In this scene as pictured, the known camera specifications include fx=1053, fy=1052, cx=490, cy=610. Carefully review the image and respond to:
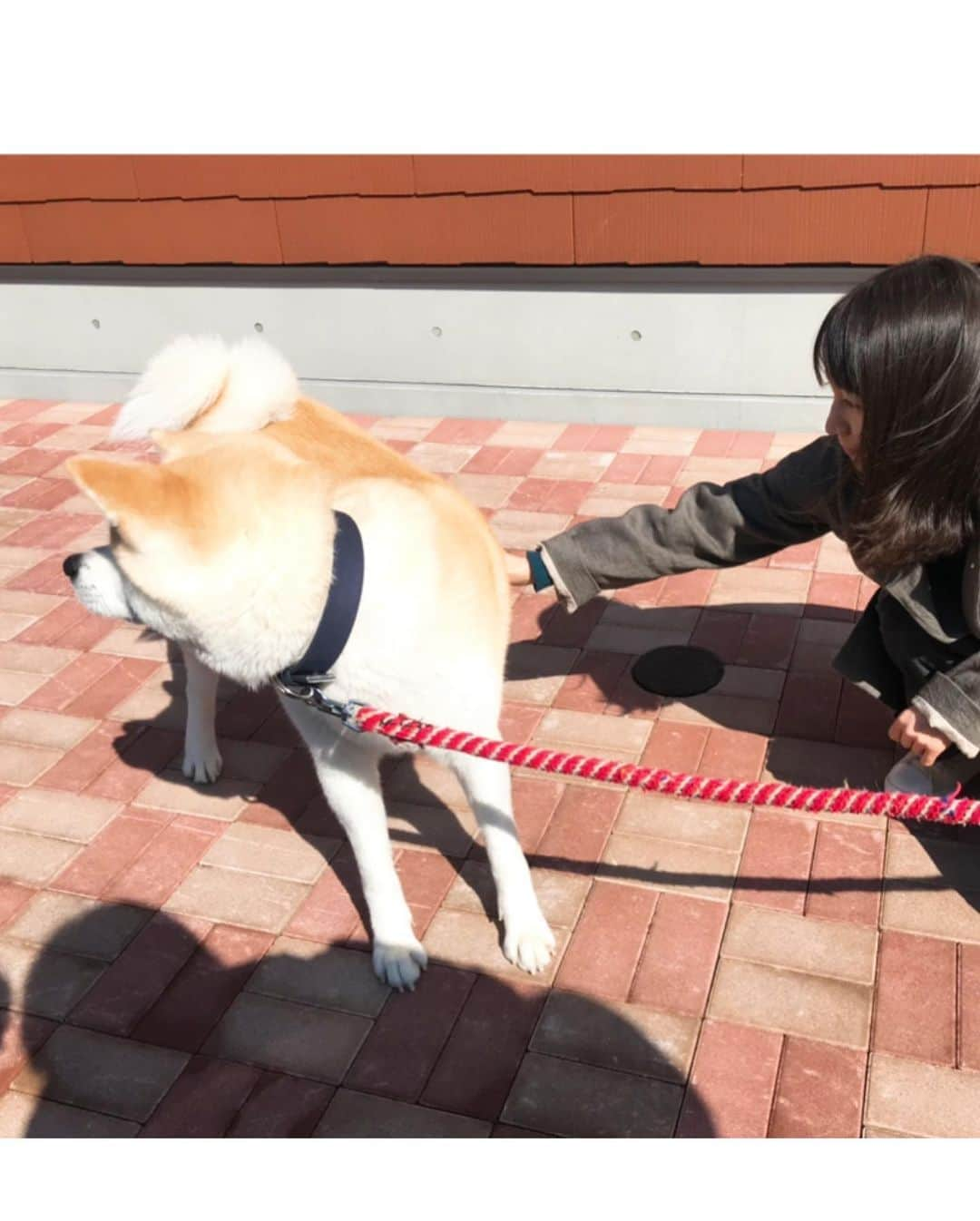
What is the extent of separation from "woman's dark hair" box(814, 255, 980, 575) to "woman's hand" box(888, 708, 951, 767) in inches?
14.4

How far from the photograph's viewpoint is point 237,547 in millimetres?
1588

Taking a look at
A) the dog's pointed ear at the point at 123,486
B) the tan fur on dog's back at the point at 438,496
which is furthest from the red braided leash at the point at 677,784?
the dog's pointed ear at the point at 123,486

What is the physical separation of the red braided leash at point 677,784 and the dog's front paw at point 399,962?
0.58 meters

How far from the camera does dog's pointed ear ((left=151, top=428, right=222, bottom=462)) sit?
6.05 ft

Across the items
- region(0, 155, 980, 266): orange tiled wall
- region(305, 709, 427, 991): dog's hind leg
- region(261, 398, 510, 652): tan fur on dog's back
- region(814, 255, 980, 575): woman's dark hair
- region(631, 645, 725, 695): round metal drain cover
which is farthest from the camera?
region(0, 155, 980, 266): orange tiled wall

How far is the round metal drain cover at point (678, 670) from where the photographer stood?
3002mm

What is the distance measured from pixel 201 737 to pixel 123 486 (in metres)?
1.38

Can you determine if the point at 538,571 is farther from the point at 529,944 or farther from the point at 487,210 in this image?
the point at 487,210

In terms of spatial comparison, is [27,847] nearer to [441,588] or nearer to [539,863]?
[539,863]

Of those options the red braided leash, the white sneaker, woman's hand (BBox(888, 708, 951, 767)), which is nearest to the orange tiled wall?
the white sneaker

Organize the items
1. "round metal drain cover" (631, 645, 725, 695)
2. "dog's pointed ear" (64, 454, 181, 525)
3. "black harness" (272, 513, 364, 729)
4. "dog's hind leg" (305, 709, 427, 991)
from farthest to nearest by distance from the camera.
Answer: "round metal drain cover" (631, 645, 725, 695)
"dog's hind leg" (305, 709, 427, 991)
"black harness" (272, 513, 364, 729)
"dog's pointed ear" (64, 454, 181, 525)

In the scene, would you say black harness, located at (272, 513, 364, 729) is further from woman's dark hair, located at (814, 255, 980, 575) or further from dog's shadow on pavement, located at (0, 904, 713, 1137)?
woman's dark hair, located at (814, 255, 980, 575)

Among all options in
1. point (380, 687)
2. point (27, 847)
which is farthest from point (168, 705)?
point (380, 687)

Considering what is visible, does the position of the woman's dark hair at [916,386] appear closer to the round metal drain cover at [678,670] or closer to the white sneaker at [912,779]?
the white sneaker at [912,779]
